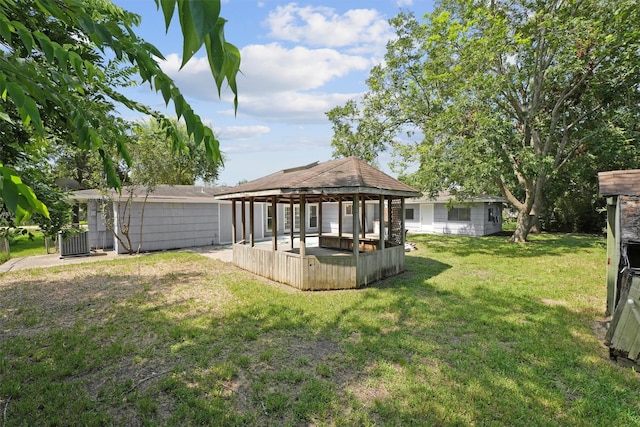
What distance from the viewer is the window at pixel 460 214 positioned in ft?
72.0

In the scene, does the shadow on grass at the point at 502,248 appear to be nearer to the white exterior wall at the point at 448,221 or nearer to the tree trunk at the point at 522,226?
the tree trunk at the point at 522,226

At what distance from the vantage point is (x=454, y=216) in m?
22.6

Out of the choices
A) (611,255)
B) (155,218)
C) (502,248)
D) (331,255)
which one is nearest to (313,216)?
(155,218)

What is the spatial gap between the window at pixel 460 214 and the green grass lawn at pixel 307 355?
13769 millimetres

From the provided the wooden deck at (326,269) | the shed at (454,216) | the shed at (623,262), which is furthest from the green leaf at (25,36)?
the shed at (454,216)

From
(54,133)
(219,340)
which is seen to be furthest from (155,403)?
(54,133)

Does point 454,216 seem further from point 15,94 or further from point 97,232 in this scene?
point 15,94

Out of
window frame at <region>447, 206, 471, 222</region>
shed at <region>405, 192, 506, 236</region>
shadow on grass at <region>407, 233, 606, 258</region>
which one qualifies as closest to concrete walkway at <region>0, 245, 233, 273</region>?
shadow on grass at <region>407, 233, 606, 258</region>

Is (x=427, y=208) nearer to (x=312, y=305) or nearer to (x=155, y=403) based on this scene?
(x=312, y=305)

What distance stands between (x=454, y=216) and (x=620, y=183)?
17.4m

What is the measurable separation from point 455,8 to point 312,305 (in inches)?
619

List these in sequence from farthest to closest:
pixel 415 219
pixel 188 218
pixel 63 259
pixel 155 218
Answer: pixel 415 219, pixel 188 218, pixel 155 218, pixel 63 259

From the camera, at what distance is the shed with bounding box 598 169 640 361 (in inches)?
172

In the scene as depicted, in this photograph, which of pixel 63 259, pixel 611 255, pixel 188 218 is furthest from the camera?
pixel 188 218
